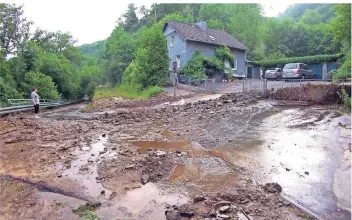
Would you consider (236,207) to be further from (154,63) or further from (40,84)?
(40,84)

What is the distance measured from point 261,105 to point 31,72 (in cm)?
2016

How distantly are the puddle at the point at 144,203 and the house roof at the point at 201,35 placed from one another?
2394 centimetres

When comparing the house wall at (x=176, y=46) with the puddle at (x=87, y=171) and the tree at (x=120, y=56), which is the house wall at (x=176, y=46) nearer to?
the tree at (x=120, y=56)

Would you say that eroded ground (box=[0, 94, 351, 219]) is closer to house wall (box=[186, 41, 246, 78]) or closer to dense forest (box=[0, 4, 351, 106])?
dense forest (box=[0, 4, 351, 106])

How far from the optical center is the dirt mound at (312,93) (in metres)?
14.0

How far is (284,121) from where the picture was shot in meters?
11.2

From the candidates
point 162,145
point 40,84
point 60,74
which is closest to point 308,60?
point 60,74

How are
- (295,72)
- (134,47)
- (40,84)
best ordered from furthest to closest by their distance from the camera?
1. (134,47)
2. (40,84)
3. (295,72)

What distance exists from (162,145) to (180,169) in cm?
210

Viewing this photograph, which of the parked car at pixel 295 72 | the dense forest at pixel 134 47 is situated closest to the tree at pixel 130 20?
the dense forest at pixel 134 47

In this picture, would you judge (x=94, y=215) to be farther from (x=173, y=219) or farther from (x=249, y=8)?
(x=249, y=8)

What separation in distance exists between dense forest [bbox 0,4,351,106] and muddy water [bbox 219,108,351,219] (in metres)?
3.74

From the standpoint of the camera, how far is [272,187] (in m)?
5.63

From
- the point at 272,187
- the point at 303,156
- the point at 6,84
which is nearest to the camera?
the point at 272,187
